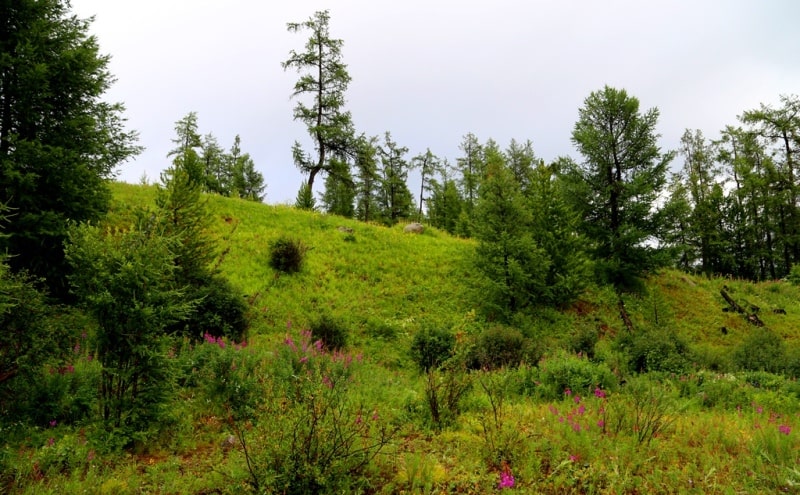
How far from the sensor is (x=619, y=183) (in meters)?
18.7

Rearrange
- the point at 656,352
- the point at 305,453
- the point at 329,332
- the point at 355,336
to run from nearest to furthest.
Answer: the point at 305,453 < the point at 656,352 < the point at 329,332 < the point at 355,336

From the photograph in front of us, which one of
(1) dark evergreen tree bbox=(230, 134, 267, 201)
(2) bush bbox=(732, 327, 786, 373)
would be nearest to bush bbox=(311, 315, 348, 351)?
(2) bush bbox=(732, 327, 786, 373)

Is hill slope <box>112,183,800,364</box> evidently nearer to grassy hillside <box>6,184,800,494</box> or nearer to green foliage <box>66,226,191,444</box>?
grassy hillside <box>6,184,800,494</box>

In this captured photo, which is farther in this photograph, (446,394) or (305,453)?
(446,394)

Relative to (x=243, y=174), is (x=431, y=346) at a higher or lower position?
lower

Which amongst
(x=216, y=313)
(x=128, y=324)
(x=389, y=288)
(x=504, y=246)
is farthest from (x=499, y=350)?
(x=128, y=324)

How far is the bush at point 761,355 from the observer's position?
938 cm

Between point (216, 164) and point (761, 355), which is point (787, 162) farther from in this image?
point (216, 164)

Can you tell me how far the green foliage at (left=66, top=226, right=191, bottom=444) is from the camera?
15.9 feet

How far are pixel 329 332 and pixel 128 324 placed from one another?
7009mm

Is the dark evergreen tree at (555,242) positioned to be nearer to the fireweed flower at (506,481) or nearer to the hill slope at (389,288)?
the hill slope at (389,288)

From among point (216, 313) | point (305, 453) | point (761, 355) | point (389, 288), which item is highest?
point (389, 288)

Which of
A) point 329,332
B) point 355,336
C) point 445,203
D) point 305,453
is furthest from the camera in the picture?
point 445,203

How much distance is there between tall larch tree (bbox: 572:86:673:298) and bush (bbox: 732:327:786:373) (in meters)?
7.66
